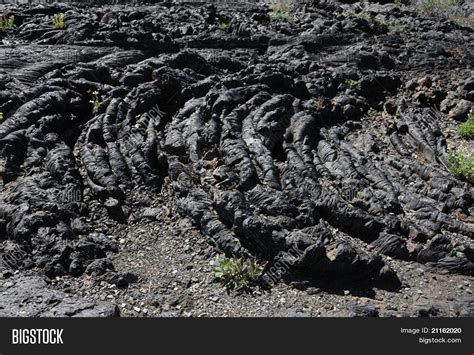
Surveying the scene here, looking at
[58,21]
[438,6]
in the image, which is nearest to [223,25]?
[58,21]

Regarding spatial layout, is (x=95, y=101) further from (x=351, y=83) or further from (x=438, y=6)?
(x=438, y=6)

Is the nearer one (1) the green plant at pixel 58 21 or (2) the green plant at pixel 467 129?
(2) the green plant at pixel 467 129

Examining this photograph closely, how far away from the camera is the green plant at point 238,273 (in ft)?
32.9

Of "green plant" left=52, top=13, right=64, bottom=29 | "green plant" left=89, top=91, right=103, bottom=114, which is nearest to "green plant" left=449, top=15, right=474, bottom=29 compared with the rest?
"green plant" left=52, top=13, right=64, bottom=29

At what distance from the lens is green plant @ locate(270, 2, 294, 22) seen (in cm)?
2684

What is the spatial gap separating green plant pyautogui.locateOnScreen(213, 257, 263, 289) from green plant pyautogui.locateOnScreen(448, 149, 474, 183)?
686cm

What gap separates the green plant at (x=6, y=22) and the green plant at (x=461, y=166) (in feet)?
64.8

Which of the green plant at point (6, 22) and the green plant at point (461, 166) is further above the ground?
the green plant at point (6, 22)

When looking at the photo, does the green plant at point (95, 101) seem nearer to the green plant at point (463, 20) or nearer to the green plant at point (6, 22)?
the green plant at point (6, 22)

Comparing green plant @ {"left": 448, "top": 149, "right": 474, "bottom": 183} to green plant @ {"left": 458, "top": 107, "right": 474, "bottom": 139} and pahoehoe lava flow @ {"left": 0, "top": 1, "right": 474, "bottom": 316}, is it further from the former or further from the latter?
green plant @ {"left": 458, "top": 107, "right": 474, "bottom": 139}

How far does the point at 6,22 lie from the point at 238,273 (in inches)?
757

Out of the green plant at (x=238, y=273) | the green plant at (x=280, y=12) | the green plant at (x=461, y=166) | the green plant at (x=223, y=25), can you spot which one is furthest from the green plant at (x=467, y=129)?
the green plant at (x=280, y=12)

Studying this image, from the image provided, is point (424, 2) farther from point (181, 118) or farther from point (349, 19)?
point (181, 118)
